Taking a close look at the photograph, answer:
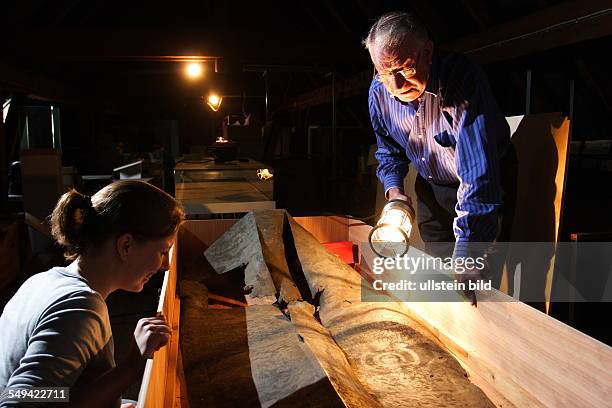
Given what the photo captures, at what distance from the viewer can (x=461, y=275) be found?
5.79 ft

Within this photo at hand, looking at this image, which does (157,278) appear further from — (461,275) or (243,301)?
(461,275)

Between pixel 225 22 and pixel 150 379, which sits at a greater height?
pixel 225 22

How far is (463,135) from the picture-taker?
1.85 meters

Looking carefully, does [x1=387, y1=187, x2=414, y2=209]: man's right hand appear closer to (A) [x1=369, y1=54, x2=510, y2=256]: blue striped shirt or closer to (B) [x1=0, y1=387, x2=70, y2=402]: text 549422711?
(A) [x1=369, y1=54, x2=510, y2=256]: blue striped shirt

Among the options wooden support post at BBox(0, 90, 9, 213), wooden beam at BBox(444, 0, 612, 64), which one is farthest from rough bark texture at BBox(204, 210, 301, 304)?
wooden support post at BBox(0, 90, 9, 213)

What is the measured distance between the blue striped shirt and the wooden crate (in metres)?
0.28

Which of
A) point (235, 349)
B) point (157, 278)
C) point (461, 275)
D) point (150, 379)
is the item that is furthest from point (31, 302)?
point (157, 278)

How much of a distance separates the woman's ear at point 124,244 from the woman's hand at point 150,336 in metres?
0.17

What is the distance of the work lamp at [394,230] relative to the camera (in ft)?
6.23

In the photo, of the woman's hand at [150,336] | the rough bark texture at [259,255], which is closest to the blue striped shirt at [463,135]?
the rough bark texture at [259,255]

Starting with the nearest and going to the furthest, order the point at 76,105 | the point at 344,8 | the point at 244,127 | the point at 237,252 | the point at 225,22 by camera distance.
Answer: the point at 237,252 → the point at 225,22 → the point at 344,8 → the point at 76,105 → the point at 244,127

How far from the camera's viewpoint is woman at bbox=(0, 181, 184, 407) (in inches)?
41.9

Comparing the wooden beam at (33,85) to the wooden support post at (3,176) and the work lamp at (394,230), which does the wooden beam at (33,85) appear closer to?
the wooden support post at (3,176)

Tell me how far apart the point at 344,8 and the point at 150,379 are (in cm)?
656
